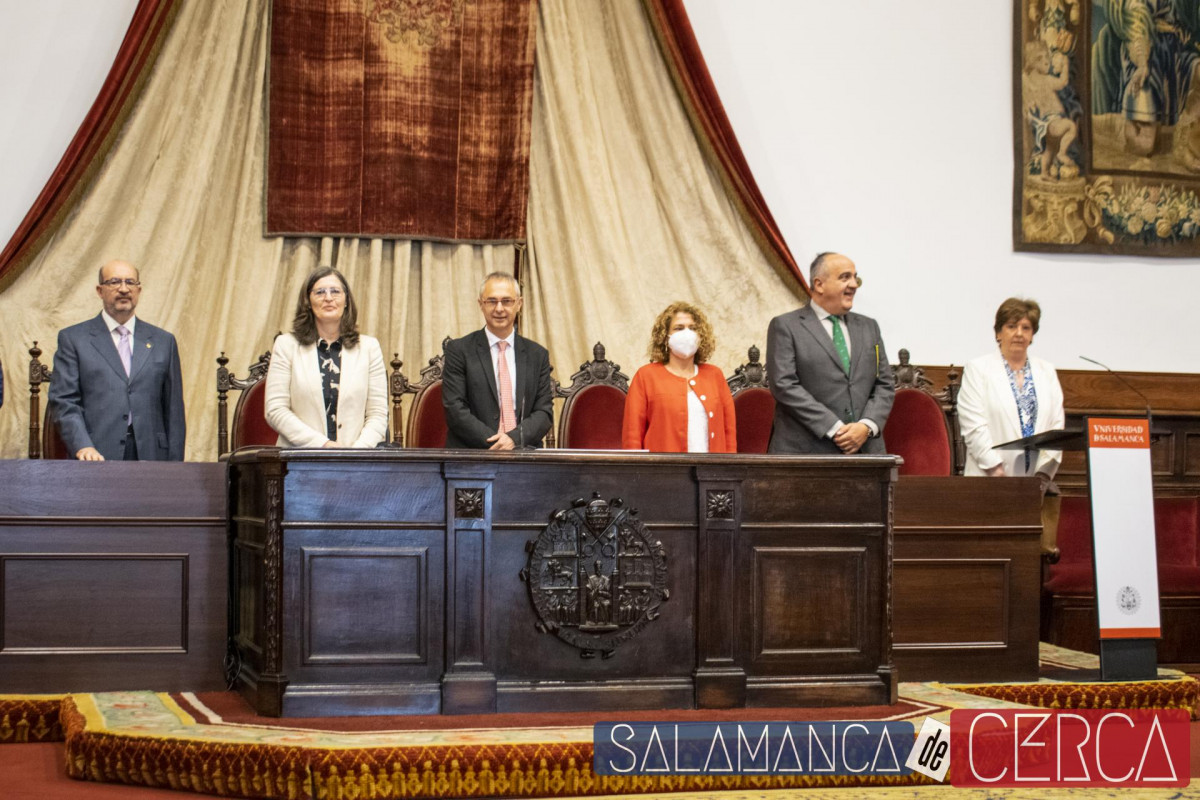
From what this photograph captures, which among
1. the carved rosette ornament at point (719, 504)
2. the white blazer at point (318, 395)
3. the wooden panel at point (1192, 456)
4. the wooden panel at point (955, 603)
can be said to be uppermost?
the white blazer at point (318, 395)

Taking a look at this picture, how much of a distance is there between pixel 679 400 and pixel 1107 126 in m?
3.74

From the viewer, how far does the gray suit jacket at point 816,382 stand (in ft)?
14.7

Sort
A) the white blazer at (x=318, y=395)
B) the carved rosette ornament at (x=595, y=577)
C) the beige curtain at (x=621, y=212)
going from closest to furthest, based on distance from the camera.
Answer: the carved rosette ornament at (x=595, y=577), the white blazer at (x=318, y=395), the beige curtain at (x=621, y=212)

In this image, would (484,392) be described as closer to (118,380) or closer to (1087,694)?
(118,380)

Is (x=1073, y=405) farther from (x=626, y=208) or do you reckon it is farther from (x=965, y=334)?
(x=626, y=208)

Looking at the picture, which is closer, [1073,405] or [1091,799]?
[1091,799]

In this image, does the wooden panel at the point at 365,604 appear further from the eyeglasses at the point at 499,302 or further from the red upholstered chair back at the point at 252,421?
the red upholstered chair back at the point at 252,421

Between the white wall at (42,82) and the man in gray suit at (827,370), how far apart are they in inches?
129

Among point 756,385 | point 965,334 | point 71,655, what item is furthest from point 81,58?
point 965,334

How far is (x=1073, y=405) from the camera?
6523mm

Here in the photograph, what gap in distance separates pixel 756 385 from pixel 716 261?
1.18 meters

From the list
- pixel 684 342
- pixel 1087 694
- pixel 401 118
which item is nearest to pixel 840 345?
pixel 684 342

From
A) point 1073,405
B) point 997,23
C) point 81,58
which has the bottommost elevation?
point 1073,405

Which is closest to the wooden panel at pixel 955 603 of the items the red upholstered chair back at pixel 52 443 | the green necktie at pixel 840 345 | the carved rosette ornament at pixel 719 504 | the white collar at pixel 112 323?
the green necktie at pixel 840 345
